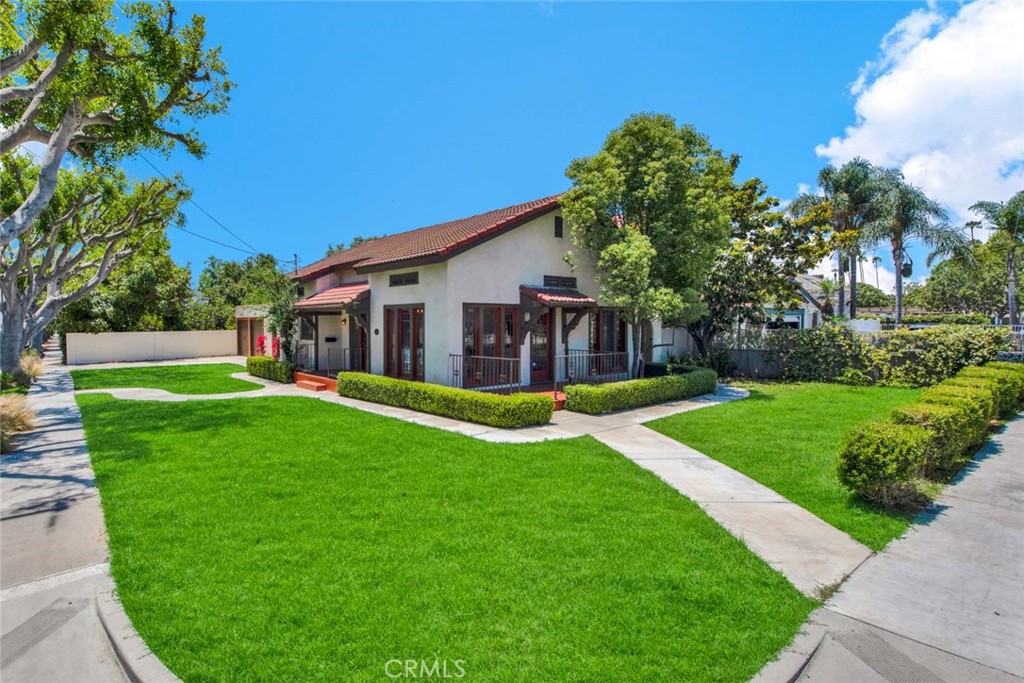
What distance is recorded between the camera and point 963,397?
797cm

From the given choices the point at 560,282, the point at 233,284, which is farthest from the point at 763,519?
the point at 233,284

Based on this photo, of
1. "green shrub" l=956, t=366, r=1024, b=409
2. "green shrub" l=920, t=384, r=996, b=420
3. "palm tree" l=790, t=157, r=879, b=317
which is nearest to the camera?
"green shrub" l=920, t=384, r=996, b=420

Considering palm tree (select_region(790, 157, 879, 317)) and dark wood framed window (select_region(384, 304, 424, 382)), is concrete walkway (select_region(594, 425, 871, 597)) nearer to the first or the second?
dark wood framed window (select_region(384, 304, 424, 382))

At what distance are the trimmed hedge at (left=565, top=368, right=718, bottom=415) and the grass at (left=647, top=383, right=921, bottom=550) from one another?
125 centimetres

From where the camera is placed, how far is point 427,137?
1944 cm

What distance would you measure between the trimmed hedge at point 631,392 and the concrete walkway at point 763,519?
2.92 metres

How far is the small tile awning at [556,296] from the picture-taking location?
510 inches

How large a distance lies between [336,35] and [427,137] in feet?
18.1

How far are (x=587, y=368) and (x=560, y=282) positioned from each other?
276 cm

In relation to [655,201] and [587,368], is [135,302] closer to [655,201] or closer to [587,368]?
[587,368]

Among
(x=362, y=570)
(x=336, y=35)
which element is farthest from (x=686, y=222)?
(x=362, y=570)

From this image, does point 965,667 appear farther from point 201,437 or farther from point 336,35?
point 336,35

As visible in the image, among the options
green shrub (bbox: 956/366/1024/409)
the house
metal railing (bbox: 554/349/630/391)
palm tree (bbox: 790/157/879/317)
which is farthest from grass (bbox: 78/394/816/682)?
palm tree (bbox: 790/157/879/317)

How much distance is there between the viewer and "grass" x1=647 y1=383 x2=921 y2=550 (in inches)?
218
